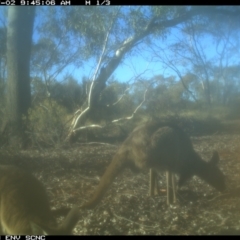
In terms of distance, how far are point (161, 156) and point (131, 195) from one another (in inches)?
25.5

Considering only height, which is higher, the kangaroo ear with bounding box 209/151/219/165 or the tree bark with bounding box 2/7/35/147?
the tree bark with bounding box 2/7/35/147

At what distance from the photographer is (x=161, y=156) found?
5.26 m

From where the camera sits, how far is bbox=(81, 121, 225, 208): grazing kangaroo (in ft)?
16.8

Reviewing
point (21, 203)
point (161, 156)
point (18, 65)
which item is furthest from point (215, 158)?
point (18, 65)

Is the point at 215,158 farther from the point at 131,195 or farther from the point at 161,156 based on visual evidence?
the point at 131,195

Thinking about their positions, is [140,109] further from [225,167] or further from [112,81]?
[225,167]

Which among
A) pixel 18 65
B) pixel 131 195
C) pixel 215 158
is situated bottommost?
pixel 131 195

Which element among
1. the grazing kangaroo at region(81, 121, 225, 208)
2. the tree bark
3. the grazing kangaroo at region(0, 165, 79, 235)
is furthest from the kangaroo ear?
the tree bark

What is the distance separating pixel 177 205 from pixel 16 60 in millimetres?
2771

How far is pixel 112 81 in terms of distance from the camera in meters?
5.06

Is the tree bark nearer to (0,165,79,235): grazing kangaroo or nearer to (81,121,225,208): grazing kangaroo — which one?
(0,165,79,235): grazing kangaroo

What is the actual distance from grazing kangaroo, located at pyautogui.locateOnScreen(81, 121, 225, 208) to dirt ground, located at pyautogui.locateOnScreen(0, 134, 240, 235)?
98mm

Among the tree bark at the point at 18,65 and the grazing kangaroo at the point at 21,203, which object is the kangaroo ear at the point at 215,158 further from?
the tree bark at the point at 18,65

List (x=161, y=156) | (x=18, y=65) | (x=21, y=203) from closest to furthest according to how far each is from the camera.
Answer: (x=21, y=203), (x=18, y=65), (x=161, y=156)
